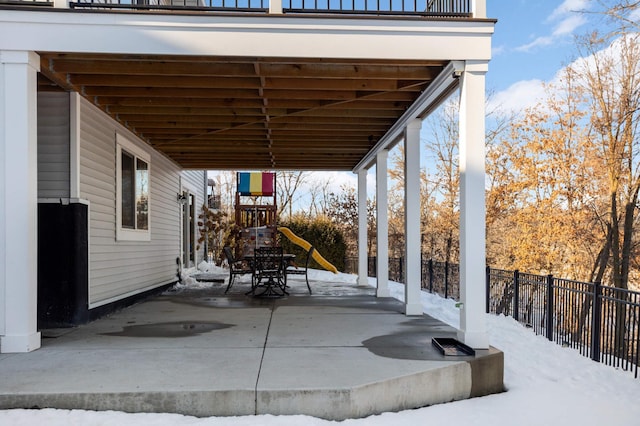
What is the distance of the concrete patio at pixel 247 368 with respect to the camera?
123 inches

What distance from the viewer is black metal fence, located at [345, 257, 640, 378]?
5.29 m

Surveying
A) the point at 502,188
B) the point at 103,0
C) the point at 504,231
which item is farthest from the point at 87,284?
the point at 504,231

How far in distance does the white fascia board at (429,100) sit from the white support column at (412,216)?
0.22 m

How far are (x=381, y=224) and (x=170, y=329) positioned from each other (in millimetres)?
3982

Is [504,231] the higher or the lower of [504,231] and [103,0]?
the lower

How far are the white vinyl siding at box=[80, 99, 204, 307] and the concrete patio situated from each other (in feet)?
2.16

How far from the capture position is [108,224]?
6.00 meters

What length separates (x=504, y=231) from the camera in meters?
16.0

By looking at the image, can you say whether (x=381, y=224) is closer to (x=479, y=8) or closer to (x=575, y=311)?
(x=575, y=311)

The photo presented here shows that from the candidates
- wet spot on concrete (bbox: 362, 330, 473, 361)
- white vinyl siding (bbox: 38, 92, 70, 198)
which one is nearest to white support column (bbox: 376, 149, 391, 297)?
wet spot on concrete (bbox: 362, 330, 473, 361)

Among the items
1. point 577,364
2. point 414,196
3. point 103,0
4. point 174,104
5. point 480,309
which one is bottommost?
point 577,364

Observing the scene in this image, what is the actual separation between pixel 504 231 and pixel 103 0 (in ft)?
46.2

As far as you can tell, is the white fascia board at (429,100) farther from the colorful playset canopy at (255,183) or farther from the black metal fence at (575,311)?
the colorful playset canopy at (255,183)

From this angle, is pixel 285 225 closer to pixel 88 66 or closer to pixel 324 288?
pixel 324 288
